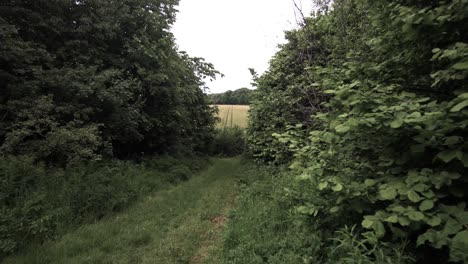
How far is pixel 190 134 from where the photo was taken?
22828 millimetres

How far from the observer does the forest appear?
305cm

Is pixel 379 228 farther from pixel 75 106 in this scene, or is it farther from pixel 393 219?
pixel 75 106

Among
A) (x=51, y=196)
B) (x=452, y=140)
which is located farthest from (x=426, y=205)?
(x=51, y=196)

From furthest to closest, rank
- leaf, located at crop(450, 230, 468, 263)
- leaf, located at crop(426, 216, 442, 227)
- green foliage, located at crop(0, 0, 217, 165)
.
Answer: green foliage, located at crop(0, 0, 217, 165), leaf, located at crop(426, 216, 442, 227), leaf, located at crop(450, 230, 468, 263)

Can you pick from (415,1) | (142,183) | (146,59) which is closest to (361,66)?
(415,1)

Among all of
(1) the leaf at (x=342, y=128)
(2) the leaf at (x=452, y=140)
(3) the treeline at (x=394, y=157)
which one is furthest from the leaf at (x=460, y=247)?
(1) the leaf at (x=342, y=128)

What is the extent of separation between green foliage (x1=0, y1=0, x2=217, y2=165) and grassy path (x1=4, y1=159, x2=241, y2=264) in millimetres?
2518

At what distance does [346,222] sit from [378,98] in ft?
5.36

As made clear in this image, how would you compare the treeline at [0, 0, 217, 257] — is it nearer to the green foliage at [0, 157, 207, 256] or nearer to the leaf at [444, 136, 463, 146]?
the green foliage at [0, 157, 207, 256]

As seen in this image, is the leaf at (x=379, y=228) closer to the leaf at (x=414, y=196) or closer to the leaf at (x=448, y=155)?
the leaf at (x=414, y=196)

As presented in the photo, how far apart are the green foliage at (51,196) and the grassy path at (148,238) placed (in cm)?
37

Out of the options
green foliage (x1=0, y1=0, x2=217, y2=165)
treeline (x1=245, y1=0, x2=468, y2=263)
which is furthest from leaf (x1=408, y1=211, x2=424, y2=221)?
green foliage (x1=0, y1=0, x2=217, y2=165)

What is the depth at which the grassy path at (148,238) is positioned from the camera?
17.7 ft

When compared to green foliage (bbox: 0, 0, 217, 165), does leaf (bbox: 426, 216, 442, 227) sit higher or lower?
lower
